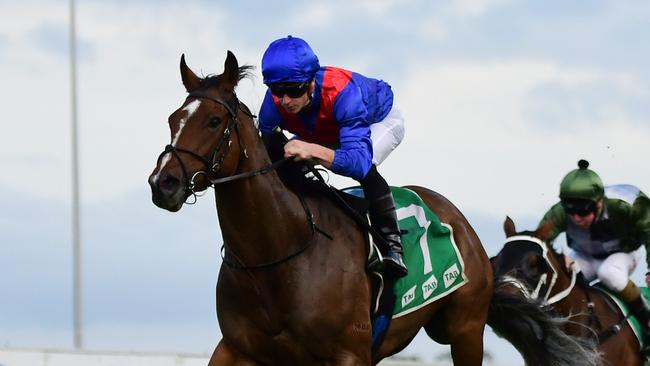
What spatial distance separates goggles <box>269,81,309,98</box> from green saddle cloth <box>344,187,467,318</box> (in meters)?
0.83

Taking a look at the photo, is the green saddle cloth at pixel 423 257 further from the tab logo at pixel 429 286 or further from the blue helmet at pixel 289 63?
the blue helmet at pixel 289 63

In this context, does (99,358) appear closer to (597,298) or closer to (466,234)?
(466,234)

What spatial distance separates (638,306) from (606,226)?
564 millimetres

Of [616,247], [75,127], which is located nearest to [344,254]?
[616,247]

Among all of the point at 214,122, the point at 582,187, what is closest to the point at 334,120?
the point at 214,122

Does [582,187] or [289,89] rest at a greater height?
[289,89]

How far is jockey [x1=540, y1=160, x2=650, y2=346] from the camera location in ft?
28.1

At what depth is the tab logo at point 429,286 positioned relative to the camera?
665 cm

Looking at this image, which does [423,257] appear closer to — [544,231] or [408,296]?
[408,296]

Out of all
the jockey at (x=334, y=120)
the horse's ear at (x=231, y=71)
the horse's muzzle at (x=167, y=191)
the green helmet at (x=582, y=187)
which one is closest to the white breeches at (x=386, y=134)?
the jockey at (x=334, y=120)

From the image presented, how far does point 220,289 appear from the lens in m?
6.06

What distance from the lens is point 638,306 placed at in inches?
348

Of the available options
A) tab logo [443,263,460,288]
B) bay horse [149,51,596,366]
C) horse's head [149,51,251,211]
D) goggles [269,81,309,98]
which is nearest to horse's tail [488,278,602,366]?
tab logo [443,263,460,288]

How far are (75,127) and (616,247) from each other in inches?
252
